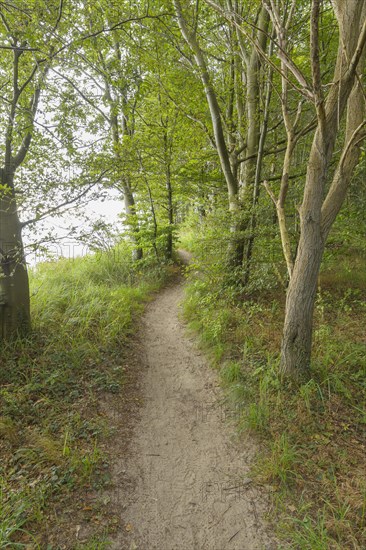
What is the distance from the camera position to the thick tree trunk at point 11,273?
13.7ft

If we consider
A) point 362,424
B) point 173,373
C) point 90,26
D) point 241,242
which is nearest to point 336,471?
point 362,424

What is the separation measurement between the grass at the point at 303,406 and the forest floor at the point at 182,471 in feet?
0.83

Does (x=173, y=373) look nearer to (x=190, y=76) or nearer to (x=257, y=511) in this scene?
(x=257, y=511)

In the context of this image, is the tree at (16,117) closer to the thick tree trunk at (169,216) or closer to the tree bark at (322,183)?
the tree bark at (322,183)

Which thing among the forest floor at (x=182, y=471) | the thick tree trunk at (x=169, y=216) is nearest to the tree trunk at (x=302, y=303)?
the forest floor at (x=182, y=471)

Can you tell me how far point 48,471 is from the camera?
Answer: 9.35 ft

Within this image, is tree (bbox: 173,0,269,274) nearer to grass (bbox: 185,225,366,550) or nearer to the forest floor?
grass (bbox: 185,225,366,550)

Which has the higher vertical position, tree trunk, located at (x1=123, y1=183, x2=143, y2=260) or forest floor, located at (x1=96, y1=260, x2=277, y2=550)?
tree trunk, located at (x1=123, y1=183, x2=143, y2=260)

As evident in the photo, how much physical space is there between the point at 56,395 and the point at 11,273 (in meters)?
2.00

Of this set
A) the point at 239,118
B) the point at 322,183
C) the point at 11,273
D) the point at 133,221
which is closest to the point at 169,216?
the point at 133,221

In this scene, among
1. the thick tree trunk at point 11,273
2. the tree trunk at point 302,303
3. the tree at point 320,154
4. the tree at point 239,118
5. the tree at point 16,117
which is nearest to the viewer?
the tree at point 320,154

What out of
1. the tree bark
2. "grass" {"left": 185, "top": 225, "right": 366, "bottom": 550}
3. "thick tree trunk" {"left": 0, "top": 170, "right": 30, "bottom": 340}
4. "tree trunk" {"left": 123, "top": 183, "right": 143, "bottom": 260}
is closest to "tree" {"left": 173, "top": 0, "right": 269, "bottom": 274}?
"grass" {"left": 185, "top": 225, "right": 366, "bottom": 550}

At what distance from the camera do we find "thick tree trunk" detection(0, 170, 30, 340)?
4.18m

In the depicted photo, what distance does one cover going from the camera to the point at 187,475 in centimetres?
306
